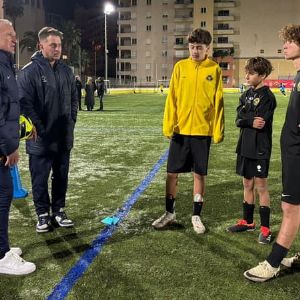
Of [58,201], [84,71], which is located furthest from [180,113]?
[84,71]

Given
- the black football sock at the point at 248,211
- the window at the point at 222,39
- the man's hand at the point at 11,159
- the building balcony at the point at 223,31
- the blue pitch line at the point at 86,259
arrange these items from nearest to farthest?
the blue pitch line at the point at 86,259 < the man's hand at the point at 11,159 < the black football sock at the point at 248,211 < the building balcony at the point at 223,31 < the window at the point at 222,39

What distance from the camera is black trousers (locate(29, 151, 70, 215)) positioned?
488 cm

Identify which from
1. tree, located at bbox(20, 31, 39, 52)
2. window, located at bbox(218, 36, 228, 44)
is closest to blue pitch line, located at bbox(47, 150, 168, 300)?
tree, located at bbox(20, 31, 39, 52)

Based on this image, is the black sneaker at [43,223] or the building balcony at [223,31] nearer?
the black sneaker at [43,223]

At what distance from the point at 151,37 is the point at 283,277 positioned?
285 ft

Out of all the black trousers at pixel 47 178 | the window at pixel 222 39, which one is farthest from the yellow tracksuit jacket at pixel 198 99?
the window at pixel 222 39

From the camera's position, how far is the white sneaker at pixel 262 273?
368 cm

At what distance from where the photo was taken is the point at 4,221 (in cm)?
391

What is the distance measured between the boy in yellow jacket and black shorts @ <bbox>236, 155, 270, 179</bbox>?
33cm

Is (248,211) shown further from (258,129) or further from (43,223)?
(43,223)

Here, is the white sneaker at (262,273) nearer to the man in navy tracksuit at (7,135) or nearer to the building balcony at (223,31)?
the man in navy tracksuit at (7,135)

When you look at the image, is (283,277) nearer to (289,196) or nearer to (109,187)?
(289,196)

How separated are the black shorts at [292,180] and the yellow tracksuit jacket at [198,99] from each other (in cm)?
138

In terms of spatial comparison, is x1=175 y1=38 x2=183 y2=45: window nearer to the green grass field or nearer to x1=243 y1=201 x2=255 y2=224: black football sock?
the green grass field
